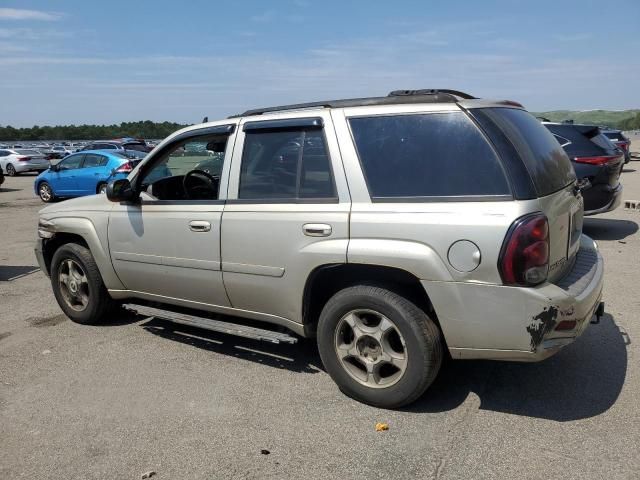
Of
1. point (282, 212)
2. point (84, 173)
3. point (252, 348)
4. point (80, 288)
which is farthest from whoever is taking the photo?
point (84, 173)

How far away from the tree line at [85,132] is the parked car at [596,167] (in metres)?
A: 84.7

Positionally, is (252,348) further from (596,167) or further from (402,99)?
(596,167)

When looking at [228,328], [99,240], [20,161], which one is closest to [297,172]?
[228,328]

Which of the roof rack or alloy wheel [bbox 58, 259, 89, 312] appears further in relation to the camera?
alloy wheel [bbox 58, 259, 89, 312]

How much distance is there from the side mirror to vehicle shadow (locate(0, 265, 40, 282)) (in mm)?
3479

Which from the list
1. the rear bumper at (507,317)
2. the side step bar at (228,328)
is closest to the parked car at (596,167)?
the rear bumper at (507,317)

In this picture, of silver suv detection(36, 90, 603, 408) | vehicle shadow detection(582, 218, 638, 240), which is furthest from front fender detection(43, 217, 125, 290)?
vehicle shadow detection(582, 218, 638, 240)

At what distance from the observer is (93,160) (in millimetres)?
16531

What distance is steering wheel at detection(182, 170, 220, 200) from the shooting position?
4.97m

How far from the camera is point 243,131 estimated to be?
165 inches

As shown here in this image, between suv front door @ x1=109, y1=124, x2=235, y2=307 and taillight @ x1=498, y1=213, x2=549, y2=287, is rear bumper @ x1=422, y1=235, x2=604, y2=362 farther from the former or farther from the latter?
suv front door @ x1=109, y1=124, x2=235, y2=307

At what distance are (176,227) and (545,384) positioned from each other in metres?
2.91

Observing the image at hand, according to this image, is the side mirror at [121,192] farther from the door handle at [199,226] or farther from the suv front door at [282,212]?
the suv front door at [282,212]

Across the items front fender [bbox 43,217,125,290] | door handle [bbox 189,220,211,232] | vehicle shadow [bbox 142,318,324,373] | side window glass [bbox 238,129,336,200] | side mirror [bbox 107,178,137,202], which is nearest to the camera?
side window glass [bbox 238,129,336,200]
